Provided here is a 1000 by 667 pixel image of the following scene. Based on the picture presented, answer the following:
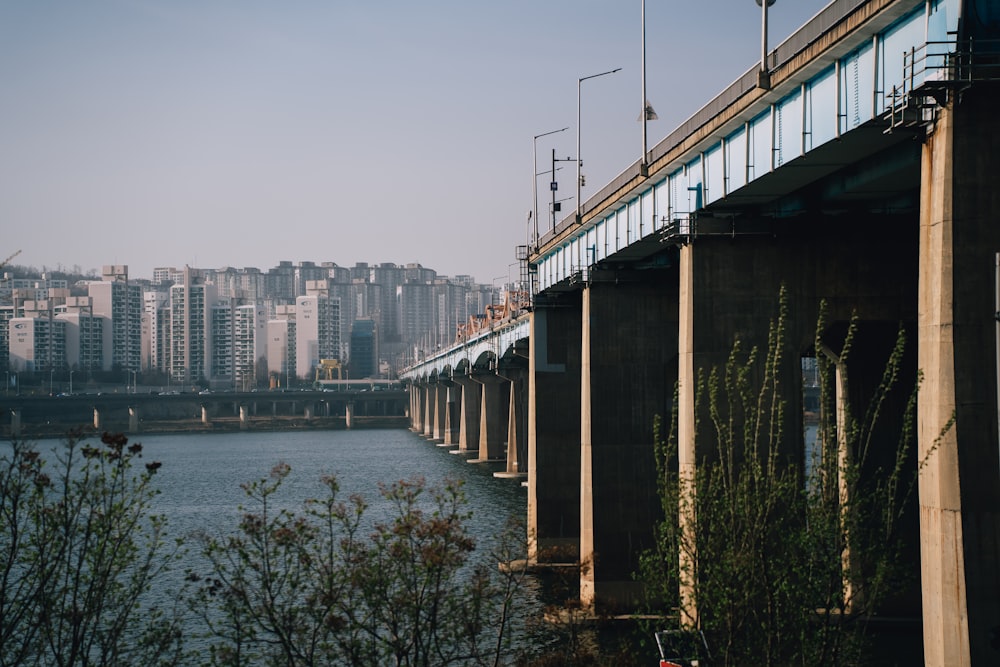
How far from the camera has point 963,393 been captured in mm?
21031

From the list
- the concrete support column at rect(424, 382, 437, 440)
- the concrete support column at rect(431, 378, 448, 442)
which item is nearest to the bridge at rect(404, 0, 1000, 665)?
the concrete support column at rect(431, 378, 448, 442)

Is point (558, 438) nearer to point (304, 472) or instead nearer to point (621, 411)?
point (621, 411)

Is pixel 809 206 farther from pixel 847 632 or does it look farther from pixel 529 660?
pixel 847 632

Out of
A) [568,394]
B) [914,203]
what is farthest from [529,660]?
[568,394]

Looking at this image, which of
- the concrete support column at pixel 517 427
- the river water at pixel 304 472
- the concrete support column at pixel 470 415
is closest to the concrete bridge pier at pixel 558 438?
the river water at pixel 304 472

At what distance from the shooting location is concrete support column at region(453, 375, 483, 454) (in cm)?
14512

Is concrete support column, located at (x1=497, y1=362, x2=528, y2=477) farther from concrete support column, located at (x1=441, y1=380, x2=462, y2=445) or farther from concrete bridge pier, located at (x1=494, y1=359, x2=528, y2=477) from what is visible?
concrete support column, located at (x1=441, y1=380, x2=462, y2=445)

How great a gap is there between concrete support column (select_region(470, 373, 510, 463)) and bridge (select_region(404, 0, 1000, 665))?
224 ft

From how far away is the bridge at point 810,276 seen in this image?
21094mm

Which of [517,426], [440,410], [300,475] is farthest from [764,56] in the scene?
[440,410]

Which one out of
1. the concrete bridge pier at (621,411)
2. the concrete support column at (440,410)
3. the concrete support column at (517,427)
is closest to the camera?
the concrete bridge pier at (621,411)

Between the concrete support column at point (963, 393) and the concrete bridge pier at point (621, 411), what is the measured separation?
25.2 meters

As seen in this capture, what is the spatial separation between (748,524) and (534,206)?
2087 inches

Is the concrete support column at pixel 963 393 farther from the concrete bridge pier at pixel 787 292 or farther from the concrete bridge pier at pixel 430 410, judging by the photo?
the concrete bridge pier at pixel 430 410
